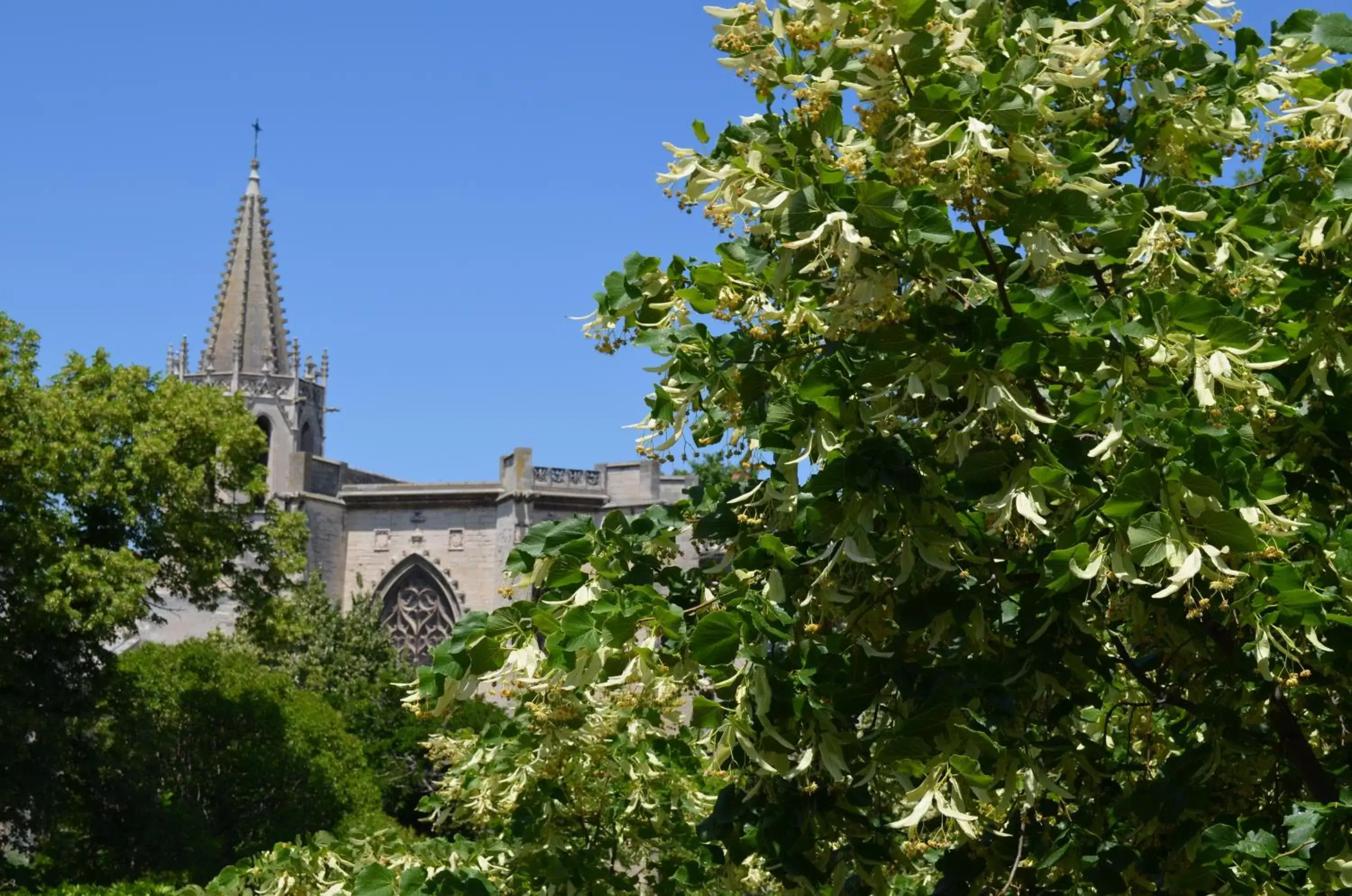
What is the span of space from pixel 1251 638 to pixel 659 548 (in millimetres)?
2272

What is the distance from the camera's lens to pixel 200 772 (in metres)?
32.8

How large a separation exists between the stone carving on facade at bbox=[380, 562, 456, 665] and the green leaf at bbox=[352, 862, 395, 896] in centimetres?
5463

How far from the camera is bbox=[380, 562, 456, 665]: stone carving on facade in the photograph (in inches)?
2437

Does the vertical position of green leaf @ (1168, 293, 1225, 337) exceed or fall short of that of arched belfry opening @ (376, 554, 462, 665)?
it falls short

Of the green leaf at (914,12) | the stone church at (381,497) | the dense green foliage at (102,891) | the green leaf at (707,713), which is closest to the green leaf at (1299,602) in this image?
the green leaf at (707,713)

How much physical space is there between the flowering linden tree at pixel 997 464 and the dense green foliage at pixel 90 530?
21241 mm

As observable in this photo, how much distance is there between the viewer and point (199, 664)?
35.2m

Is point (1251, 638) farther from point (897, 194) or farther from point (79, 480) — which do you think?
point (79, 480)

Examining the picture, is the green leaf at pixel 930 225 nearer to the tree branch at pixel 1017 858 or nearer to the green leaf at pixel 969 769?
the green leaf at pixel 969 769

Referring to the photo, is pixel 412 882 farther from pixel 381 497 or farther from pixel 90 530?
pixel 381 497

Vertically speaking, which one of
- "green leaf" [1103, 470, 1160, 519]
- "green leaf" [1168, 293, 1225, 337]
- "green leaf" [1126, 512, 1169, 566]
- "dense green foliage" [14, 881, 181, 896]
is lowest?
"dense green foliage" [14, 881, 181, 896]

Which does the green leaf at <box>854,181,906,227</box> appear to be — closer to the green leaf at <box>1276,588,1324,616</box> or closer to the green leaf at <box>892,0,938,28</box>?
the green leaf at <box>892,0,938,28</box>

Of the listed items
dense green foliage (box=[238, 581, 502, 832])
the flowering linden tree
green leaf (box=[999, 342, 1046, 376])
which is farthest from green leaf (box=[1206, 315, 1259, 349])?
dense green foliage (box=[238, 581, 502, 832])

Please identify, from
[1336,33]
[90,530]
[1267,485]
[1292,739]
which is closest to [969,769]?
[1267,485]
